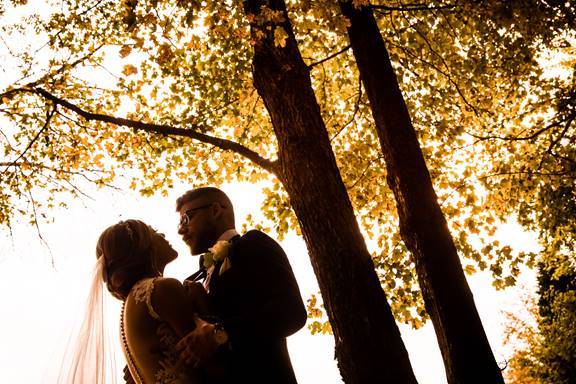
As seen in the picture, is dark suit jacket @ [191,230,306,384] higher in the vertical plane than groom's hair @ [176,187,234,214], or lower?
lower

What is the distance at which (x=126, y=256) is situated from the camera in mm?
2918

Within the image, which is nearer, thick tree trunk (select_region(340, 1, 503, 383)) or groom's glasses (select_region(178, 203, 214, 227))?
groom's glasses (select_region(178, 203, 214, 227))

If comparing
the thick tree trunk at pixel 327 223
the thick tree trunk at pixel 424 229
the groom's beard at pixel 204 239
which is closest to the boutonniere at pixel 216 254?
the groom's beard at pixel 204 239

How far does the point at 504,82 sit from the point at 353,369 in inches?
327

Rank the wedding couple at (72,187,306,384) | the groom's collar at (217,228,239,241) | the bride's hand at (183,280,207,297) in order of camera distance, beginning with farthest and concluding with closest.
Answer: the groom's collar at (217,228,239,241) < the bride's hand at (183,280,207,297) < the wedding couple at (72,187,306,384)

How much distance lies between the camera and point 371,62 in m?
5.31

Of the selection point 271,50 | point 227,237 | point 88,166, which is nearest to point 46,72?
point 88,166

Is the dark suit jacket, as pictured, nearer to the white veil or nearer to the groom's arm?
the groom's arm

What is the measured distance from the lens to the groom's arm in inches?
107

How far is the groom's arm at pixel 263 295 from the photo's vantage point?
2.71 metres

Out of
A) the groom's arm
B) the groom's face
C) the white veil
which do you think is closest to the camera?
the groom's arm

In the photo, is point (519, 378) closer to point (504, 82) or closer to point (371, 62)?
point (504, 82)

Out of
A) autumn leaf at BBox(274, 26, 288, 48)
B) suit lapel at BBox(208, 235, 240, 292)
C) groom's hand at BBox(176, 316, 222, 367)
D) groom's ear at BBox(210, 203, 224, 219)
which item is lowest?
groom's hand at BBox(176, 316, 222, 367)

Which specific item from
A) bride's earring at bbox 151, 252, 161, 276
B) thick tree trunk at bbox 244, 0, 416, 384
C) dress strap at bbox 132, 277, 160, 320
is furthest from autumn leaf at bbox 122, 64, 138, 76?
dress strap at bbox 132, 277, 160, 320
